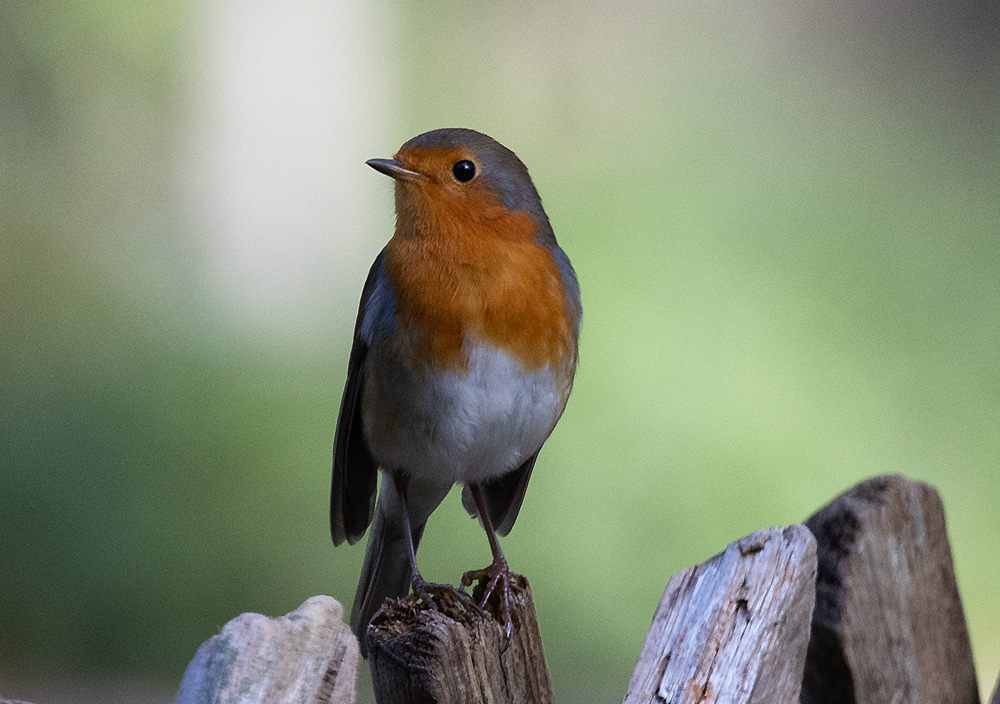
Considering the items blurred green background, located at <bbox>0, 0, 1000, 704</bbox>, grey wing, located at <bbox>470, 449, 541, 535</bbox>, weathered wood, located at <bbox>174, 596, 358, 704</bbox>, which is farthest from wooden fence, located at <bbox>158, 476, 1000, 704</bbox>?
blurred green background, located at <bbox>0, 0, 1000, 704</bbox>

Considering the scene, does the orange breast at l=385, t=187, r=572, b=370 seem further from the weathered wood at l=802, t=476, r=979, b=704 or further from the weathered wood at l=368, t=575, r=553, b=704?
the weathered wood at l=802, t=476, r=979, b=704

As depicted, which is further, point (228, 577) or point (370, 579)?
point (228, 577)

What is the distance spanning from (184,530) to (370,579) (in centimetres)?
132

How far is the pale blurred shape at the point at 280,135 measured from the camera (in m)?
2.81

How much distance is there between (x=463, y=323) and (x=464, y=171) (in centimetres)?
24

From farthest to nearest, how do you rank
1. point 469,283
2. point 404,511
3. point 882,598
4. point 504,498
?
1. point 504,498
2. point 404,511
3. point 469,283
4. point 882,598

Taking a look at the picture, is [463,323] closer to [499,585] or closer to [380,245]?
[499,585]

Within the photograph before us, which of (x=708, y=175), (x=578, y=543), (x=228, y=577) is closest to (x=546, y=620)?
(x=578, y=543)

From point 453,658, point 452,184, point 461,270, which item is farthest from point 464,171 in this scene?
point 453,658

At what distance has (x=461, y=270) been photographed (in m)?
1.52

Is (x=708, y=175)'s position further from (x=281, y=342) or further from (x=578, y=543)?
(x=281, y=342)

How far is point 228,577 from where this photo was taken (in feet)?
9.82

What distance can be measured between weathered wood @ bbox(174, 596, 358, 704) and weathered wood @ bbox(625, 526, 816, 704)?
1.20ft

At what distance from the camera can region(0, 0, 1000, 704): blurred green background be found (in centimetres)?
286
